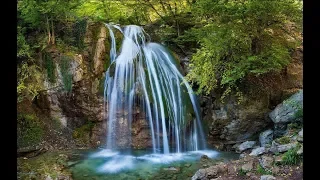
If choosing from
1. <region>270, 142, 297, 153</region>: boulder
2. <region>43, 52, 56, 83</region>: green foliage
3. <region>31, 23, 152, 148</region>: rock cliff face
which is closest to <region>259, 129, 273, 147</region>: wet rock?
<region>270, 142, 297, 153</region>: boulder

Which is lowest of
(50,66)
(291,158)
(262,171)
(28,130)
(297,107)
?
(262,171)

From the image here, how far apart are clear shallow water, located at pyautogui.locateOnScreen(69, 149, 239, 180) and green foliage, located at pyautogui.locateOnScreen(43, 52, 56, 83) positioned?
252 centimetres

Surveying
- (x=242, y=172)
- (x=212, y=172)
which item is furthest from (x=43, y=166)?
(x=242, y=172)

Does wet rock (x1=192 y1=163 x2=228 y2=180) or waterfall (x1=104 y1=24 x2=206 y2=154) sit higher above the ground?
waterfall (x1=104 y1=24 x2=206 y2=154)

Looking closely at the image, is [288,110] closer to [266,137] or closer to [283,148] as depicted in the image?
[266,137]

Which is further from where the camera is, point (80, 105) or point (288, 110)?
point (80, 105)

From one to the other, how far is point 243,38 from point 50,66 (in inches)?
225

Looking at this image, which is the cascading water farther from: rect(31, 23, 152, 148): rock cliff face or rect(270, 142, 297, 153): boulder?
rect(270, 142, 297, 153): boulder

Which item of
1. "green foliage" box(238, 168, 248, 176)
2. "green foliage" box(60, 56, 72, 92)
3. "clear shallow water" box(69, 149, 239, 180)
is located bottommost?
"clear shallow water" box(69, 149, 239, 180)

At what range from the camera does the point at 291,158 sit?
16.8ft

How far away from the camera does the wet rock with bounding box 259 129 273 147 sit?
7978 mm

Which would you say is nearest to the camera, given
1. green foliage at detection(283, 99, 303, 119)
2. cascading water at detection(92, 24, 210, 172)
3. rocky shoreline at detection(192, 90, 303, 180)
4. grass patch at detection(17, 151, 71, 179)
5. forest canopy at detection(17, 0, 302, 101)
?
rocky shoreline at detection(192, 90, 303, 180)
